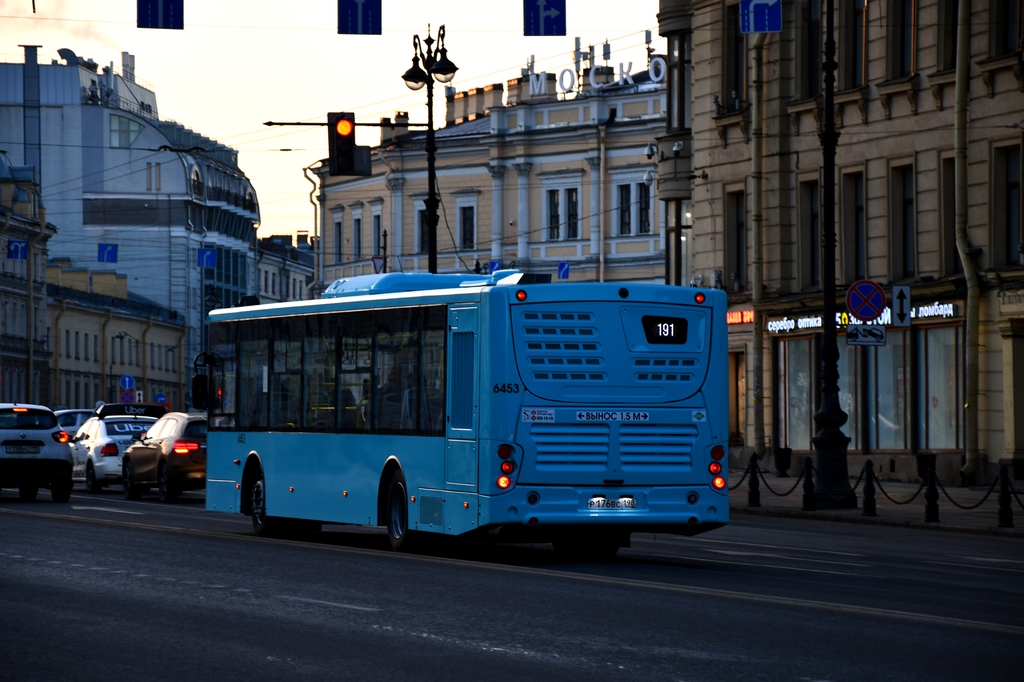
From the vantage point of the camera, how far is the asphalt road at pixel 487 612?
10562mm

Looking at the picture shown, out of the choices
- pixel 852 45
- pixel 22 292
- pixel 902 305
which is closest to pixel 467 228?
pixel 22 292

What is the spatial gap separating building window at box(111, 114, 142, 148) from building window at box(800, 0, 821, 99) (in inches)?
3150

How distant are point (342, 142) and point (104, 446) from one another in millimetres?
10178

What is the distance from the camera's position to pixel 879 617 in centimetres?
1298

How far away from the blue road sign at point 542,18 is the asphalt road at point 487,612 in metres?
13.1

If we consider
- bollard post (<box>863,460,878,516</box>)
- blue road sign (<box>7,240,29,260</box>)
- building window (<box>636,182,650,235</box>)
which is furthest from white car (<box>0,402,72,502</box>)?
blue road sign (<box>7,240,29,260</box>)

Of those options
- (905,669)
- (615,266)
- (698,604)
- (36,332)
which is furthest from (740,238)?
(36,332)

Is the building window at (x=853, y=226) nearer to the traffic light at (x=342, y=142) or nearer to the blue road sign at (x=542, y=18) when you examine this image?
the blue road sign at (x=542, y=18)

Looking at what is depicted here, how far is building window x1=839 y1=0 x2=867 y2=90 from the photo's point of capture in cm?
4144

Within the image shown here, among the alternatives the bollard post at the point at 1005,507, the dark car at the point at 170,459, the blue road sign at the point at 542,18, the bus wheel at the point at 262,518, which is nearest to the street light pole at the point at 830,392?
the bollard post at the point at 1005,507

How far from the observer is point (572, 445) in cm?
1833

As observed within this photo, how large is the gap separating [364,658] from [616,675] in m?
1.57

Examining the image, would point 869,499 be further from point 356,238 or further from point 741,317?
point 356,238

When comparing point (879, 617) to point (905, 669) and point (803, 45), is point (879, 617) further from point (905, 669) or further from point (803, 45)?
point (803, 45)
